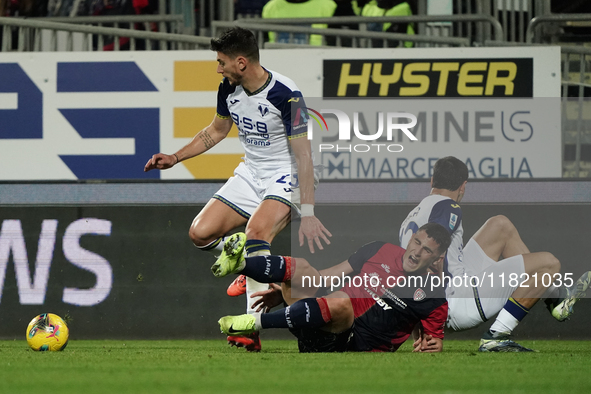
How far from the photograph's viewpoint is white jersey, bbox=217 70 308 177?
6.07 m

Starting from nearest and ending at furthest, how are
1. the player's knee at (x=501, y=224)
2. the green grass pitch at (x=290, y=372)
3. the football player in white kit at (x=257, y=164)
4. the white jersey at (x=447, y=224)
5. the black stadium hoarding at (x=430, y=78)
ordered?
1. the green grass pitch at (x=290, y=372)
2. the football player in white kit at (x=257, y=164)
3. the white jersey at (x=447, y=224)
4. the player's knee at (x=501, y=224)
5. the black stadium hoarding at (x=430, y=78)

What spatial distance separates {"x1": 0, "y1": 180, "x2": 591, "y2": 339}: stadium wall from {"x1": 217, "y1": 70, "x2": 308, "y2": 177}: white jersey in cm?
170

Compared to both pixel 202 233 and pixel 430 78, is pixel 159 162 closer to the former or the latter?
pixel 202 233

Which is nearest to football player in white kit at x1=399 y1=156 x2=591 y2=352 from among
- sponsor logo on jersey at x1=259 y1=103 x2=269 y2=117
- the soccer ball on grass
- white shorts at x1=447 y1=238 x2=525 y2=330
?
white shorts at x1=447 y1=238 x2=525 y2=330

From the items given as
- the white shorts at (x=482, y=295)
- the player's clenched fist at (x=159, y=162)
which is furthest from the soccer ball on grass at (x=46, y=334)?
the white shorts at (x=482, y=295)

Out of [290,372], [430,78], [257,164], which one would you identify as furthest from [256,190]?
[430,78]

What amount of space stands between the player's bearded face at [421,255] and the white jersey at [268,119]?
1071 millimetres

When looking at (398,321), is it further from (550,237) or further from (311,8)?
(311,8)

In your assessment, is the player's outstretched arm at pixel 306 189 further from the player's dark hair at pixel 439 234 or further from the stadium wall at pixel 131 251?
the stadium wall at pixel 131 251

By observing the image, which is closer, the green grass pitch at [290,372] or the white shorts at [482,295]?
the green grass pitch at [290,372]

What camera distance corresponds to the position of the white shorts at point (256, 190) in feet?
20.1

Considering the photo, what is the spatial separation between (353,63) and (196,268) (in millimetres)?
2398

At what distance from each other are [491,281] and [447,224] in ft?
1.68

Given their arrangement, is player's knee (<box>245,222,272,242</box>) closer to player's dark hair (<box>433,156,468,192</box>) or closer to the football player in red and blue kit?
the football player in red and blue kit
